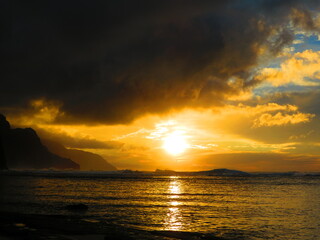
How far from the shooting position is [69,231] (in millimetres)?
24578

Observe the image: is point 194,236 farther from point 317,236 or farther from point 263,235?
point 317,236

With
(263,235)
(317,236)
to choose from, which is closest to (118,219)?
(263,235)

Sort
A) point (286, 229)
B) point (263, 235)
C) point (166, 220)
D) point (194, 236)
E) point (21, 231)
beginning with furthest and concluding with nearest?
point (166, 220) → point (286, 229) → point (263, 235) → point (194, 236) → point (21, 231)

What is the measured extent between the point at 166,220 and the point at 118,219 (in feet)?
17.2

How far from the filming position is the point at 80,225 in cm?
2791

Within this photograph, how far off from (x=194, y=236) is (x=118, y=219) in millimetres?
11096

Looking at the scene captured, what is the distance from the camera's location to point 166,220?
110ft

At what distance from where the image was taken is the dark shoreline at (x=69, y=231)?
2225 centimetres

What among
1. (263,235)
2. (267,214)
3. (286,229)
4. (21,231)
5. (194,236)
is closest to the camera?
(21,231)

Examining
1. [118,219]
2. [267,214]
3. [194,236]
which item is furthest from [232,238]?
[267,214]

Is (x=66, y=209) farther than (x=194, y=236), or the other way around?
(x=66, y=209)

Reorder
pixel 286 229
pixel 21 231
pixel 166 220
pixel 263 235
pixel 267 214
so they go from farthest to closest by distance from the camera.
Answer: pixel 267 214 < pixel 166 220 < pixel 286 229 < pixel 263 235 < pixel 21 231

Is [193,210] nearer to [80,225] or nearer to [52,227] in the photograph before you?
[80,225]

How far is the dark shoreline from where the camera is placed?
22250mm
